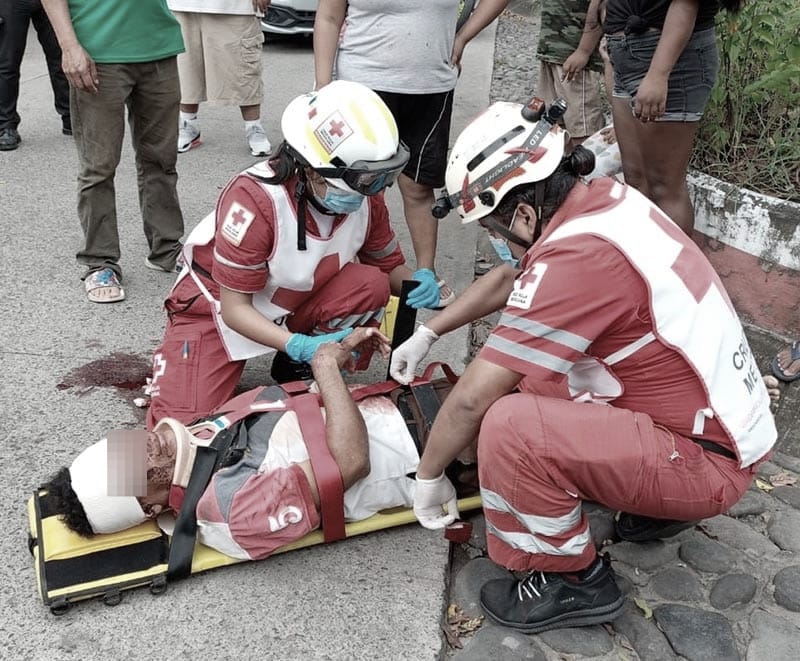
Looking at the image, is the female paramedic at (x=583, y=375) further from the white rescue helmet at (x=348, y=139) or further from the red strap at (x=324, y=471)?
the white rescue helmet at (x=348, y=139)

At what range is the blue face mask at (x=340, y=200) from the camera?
109 inches

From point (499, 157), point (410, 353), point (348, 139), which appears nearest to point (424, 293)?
point (410, 353)

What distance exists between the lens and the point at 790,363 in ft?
10.3

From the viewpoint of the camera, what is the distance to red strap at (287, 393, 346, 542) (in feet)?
7.79

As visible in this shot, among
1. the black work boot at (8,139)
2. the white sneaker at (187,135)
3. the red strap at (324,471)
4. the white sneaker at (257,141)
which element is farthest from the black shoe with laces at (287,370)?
the black work boot at (8,139)

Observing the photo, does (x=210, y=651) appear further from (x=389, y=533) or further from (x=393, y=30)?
(x=393, y=30)

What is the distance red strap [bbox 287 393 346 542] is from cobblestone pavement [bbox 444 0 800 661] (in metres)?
0.40

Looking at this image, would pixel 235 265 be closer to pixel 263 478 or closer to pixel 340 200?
pixel 340 200

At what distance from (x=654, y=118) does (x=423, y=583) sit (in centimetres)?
193

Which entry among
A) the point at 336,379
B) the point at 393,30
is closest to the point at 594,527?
the point at 336,379

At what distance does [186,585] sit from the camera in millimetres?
2406

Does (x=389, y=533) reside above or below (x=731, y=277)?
below

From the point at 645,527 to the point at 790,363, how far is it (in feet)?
3.42

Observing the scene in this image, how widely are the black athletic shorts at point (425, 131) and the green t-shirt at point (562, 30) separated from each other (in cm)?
121
